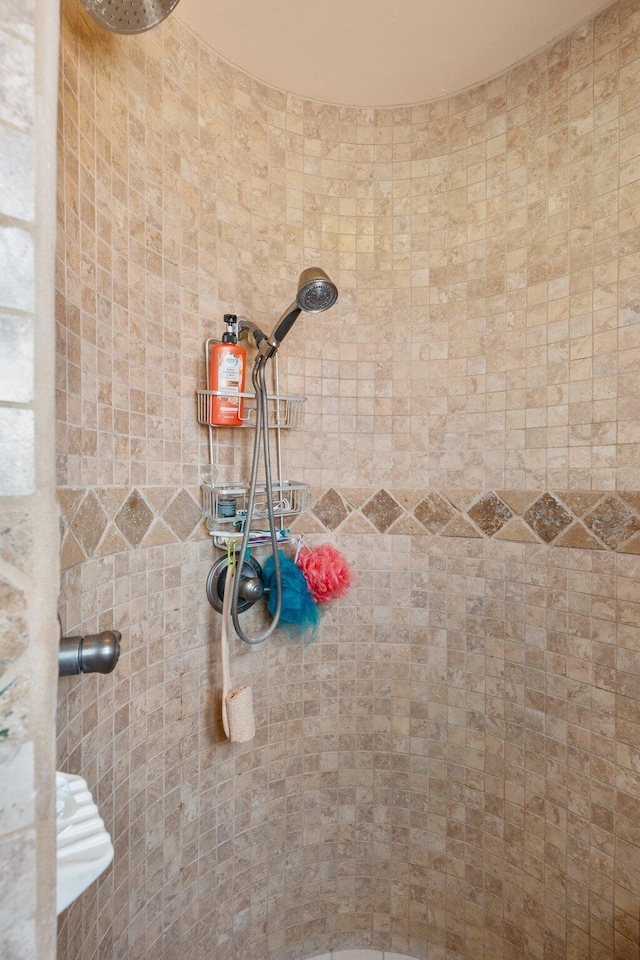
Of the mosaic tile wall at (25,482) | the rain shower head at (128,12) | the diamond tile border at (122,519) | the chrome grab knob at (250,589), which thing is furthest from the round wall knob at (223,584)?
the rain shower head at (128,12)

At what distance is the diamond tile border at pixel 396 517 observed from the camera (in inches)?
41.4

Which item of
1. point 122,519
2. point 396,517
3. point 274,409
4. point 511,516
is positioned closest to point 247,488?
point 274,409

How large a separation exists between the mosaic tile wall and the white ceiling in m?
1.37

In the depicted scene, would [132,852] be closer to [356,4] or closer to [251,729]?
[251,729]

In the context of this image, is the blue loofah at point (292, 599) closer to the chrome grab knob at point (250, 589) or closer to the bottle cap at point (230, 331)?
the chrome grab knob at point (250, 589)

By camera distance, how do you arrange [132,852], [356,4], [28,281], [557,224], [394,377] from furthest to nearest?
1. [394,377]
2. [557,224]
3. [356,4]
4. [132,852]
5. [28,281]

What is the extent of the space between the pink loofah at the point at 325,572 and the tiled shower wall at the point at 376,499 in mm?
98

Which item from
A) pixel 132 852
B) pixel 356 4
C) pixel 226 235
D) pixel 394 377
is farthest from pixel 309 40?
pixel 132 852

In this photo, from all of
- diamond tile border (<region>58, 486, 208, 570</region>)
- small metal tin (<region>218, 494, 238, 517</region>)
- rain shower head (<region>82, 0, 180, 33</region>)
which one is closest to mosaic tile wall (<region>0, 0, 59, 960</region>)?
diamond tile border (<region>58, 486, 208, 570</region>)

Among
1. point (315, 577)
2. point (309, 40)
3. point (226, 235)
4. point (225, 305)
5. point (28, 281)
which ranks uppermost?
point (309, 40)

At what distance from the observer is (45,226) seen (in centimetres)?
35

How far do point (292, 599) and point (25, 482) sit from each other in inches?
49.0

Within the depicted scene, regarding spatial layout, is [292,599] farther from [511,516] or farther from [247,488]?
[511,516]

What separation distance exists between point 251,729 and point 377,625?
1.74ft
